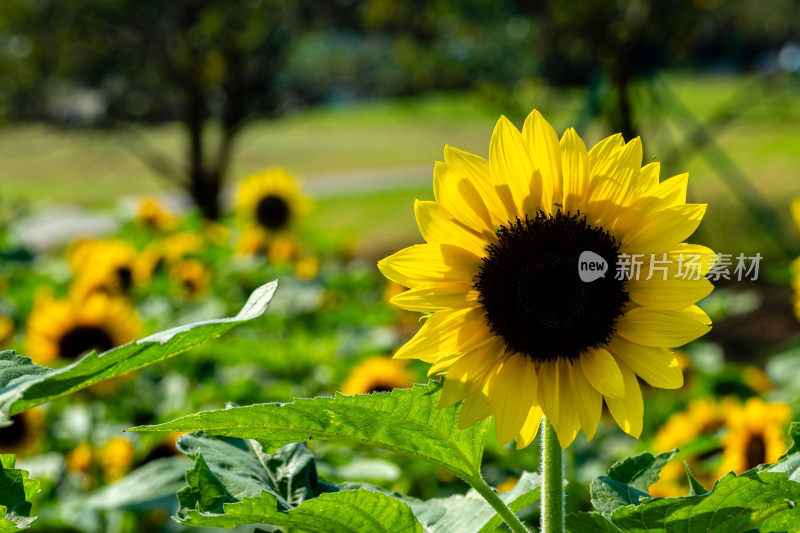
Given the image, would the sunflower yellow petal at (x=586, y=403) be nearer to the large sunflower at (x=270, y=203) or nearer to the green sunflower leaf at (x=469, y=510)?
the green sunflower leaf at (x=469, y=510)

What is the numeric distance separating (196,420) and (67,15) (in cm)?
932

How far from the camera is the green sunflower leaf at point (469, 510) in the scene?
1.03 metres

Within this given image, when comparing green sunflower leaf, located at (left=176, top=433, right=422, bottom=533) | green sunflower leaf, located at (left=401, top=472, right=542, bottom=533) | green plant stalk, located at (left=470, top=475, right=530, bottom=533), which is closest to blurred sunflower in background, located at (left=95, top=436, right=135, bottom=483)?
green sunflower leaf, located at (left=176, top=433, right=422, bottom=533)

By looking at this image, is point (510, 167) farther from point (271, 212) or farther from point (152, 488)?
point (271, 212)

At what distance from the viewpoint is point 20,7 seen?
7961mm

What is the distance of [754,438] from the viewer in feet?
6.77

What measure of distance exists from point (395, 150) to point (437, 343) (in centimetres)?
2673

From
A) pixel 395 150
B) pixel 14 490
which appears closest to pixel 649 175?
pixel 14 490

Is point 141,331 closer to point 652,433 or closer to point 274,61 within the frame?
point 652,433

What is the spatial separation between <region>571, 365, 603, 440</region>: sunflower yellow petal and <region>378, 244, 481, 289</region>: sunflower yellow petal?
19 cm

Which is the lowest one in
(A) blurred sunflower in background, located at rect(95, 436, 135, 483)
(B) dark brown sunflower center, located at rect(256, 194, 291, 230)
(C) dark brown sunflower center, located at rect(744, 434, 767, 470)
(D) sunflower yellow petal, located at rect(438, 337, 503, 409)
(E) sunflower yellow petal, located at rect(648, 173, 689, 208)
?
(A) blurred sunflower in background, located at rect(95, 436, 135, 483)

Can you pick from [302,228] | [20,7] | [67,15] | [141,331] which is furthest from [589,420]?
[67,15]

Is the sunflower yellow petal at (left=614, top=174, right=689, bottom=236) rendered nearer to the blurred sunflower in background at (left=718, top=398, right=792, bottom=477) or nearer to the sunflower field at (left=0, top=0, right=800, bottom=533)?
the sunflower field at (left=0, top=0, right=800, bottom=533)

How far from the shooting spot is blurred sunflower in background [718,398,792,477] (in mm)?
1991
